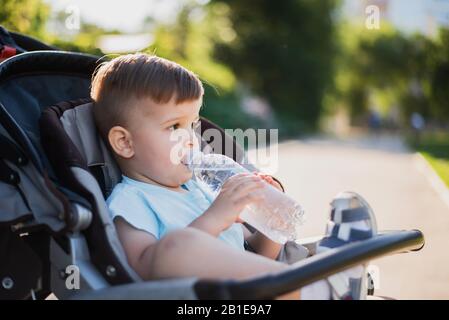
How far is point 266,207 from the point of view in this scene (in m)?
2.37

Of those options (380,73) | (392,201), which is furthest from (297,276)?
(380,73)

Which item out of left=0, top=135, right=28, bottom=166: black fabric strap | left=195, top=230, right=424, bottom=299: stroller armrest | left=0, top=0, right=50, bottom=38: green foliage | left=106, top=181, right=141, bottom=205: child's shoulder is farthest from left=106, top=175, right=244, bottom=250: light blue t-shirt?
left=0, top=0, right=50, bottom=38: green foliage

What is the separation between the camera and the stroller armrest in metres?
1.69

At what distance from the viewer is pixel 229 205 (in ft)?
6.98

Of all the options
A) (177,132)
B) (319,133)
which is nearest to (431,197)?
(177,132)

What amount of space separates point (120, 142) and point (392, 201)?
22.6 ft

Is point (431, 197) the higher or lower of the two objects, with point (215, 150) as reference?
lower

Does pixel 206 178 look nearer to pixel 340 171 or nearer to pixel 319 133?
pixel 340 171

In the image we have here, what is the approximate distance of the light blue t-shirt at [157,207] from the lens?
2209 mm

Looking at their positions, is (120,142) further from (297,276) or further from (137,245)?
(297,276)

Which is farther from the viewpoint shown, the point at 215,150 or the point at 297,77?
the point at 297,77

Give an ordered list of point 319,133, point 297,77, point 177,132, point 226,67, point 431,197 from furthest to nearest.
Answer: point 319,133 < point 297,77 < point 226,67 < point 431,197 < point 177,132
